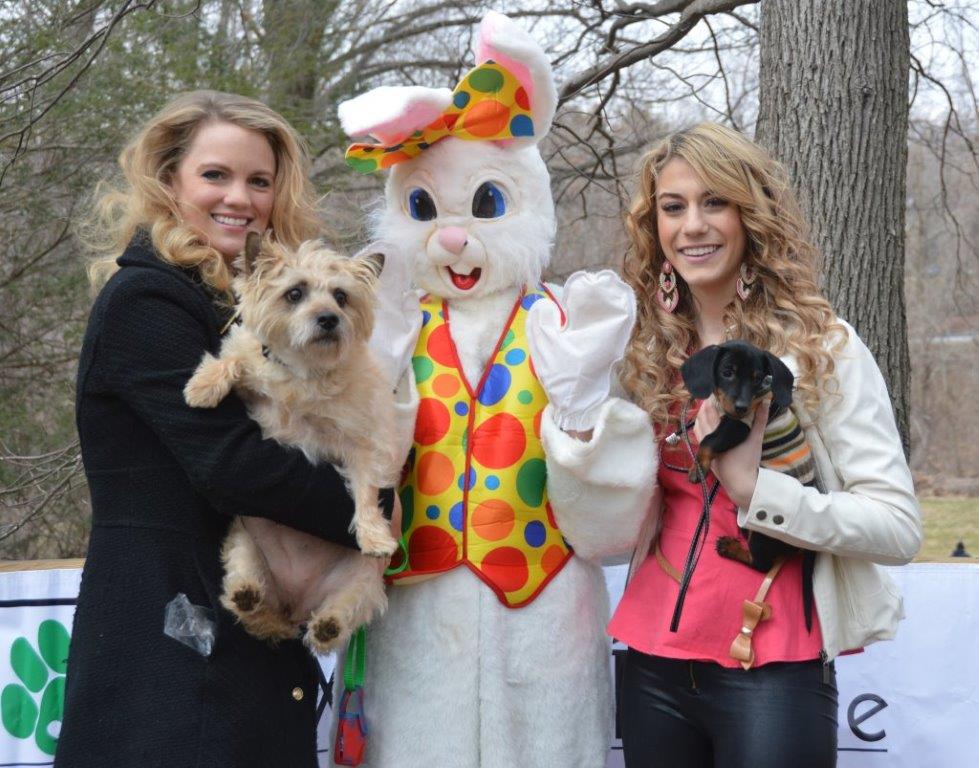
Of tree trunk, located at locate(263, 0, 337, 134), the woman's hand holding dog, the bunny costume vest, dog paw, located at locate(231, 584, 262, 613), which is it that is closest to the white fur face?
the bunny costume vest

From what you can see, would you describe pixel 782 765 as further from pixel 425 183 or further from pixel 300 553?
pixel 425 183

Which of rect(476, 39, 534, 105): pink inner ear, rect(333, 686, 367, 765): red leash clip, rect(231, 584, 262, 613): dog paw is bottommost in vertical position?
rect(333, 686, 367, 765): red leash clip

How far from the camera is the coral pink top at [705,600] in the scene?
2582 millimetres

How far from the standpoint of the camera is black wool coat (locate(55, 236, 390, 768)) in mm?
2426

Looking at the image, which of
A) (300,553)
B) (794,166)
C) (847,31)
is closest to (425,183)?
(300,553)

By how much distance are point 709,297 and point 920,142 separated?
589 cm

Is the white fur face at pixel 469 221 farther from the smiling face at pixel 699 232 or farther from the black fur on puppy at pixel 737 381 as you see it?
the black fur on puppy at pixel 737 381

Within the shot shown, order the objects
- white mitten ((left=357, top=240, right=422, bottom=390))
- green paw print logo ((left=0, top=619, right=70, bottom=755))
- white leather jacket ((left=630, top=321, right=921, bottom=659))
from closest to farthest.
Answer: white leather jacket ((left=630, top=321, right=921, bottom=659)) < white mitten ((left=357, top=240, right=422, bottom=390)) < green paw print logo ((left=0, top=619, right=70, bottom=755))

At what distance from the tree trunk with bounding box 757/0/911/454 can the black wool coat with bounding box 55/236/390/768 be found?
2.77 meters

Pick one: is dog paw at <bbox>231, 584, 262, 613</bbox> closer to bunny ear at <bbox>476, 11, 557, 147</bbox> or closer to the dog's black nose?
the dog's black nose

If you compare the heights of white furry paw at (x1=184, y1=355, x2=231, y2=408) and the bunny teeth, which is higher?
the bunny teeth

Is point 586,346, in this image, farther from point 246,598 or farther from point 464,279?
point 246,598

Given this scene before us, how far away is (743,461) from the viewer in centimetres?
258

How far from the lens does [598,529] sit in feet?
9.68
